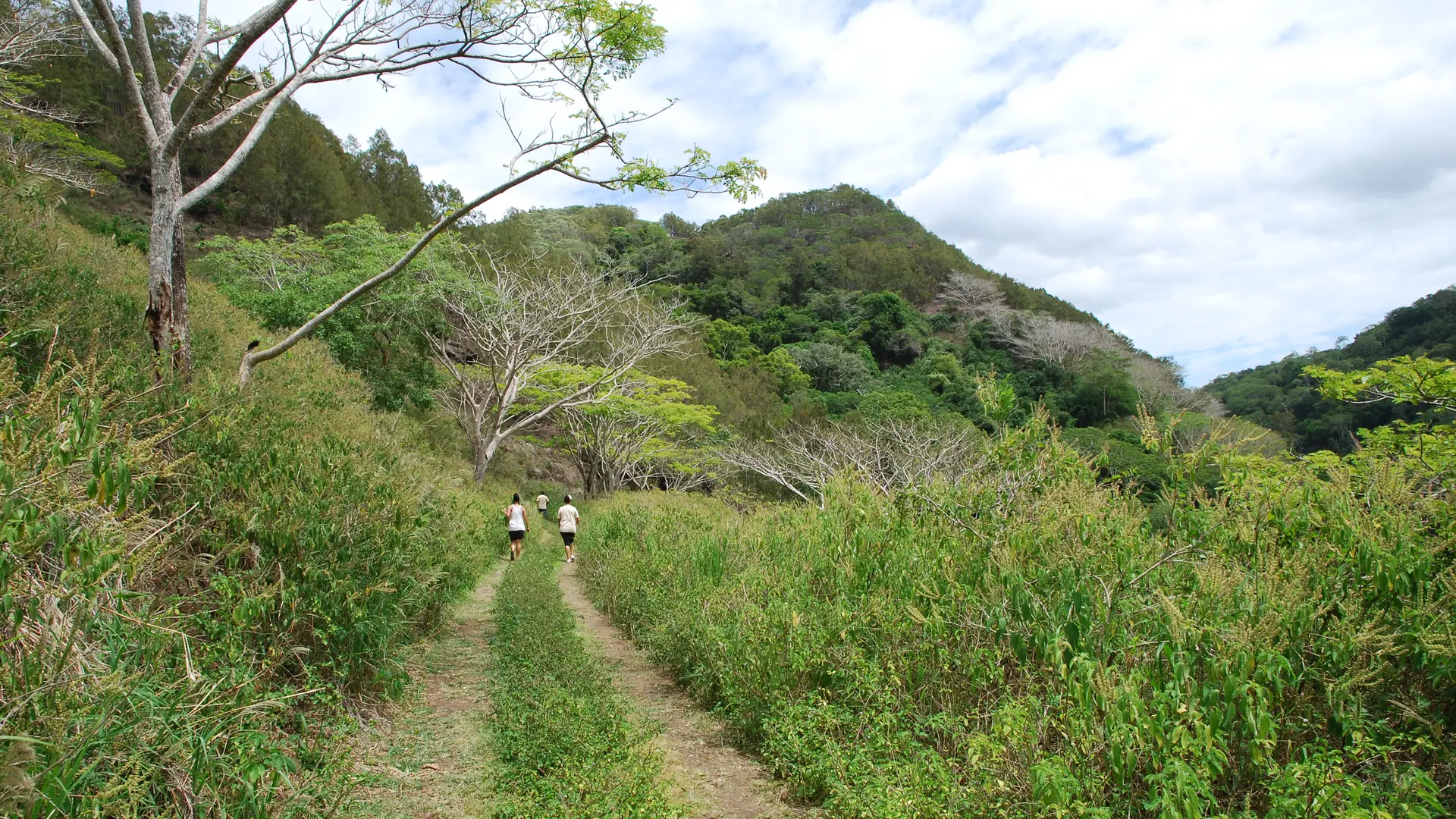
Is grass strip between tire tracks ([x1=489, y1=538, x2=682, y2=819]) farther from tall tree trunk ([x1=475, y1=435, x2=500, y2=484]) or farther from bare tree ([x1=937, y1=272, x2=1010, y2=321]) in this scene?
bare tree ([x1=937, y1=272, x2=1010, y2=321])

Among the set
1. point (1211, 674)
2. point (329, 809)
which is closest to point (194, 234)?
point (329, 809)

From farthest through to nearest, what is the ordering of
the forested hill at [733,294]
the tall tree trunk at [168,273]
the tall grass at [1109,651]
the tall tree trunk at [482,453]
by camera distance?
the forested hill at [733,294]
the tall tree trunk at [482,453]
the tall tree trunk at [168,273]
the tall grass at [1109,651]

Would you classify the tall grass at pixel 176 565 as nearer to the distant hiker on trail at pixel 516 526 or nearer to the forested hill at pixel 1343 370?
the distant hiker on trail at pixel 516 526

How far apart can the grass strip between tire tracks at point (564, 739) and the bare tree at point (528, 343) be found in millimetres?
14079

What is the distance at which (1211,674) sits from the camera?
2818 millimetres

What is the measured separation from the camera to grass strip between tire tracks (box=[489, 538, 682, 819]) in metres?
3.35

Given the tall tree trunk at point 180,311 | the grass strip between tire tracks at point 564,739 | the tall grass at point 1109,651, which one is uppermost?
the tall tree trunk at point 180,311

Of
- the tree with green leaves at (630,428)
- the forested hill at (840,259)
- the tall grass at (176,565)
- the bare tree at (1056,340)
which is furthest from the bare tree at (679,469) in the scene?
the forested hill at (840,259)

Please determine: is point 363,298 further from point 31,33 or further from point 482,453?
point 31,33

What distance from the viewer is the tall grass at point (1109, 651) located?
8.81ft

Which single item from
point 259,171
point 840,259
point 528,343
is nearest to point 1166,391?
point 840,259

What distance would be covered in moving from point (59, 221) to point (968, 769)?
10733 millimetres

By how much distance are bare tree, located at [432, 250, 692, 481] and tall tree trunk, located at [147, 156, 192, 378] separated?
1261 cm

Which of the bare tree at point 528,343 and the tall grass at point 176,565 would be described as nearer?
the tall grass at point 176,565
